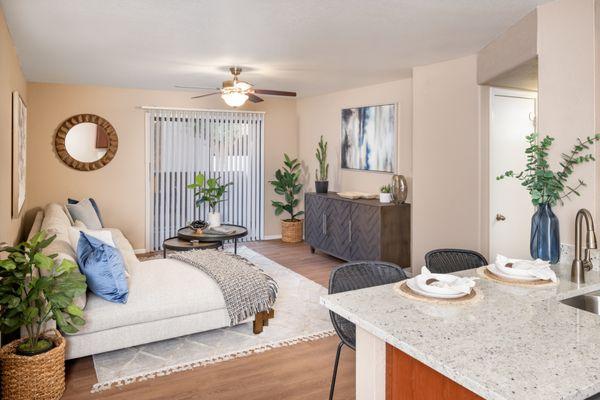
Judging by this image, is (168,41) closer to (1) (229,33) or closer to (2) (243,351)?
(1) (229,33)

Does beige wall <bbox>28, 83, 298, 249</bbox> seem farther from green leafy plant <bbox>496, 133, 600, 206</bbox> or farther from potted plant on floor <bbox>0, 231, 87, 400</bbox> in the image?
green leafy plant <bbox>496, 133, 600, 206</bbox>

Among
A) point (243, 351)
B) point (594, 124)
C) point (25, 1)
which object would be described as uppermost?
point (25, 1)

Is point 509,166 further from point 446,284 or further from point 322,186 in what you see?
point 322,186

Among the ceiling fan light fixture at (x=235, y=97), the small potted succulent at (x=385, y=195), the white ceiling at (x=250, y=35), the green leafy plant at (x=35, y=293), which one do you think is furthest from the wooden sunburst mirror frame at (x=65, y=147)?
the green leafy plant at (x=35, y=293)

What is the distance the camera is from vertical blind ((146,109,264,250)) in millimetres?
6848

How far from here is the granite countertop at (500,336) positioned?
121 cm

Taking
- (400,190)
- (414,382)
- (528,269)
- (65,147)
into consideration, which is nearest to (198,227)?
(65,147)

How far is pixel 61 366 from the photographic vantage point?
8.94 ft

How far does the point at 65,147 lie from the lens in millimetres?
6246

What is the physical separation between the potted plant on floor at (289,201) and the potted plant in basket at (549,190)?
16.0 ft

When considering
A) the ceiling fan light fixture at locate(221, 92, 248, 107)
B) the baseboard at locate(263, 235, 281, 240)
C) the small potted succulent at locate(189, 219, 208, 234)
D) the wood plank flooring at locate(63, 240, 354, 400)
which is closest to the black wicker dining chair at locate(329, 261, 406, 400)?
the wood plank flooring at locate(63, 240, 354, 400)

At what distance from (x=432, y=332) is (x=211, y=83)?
505 centimetres

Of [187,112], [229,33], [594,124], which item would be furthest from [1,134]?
[187,112]

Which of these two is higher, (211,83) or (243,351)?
(211,83)
